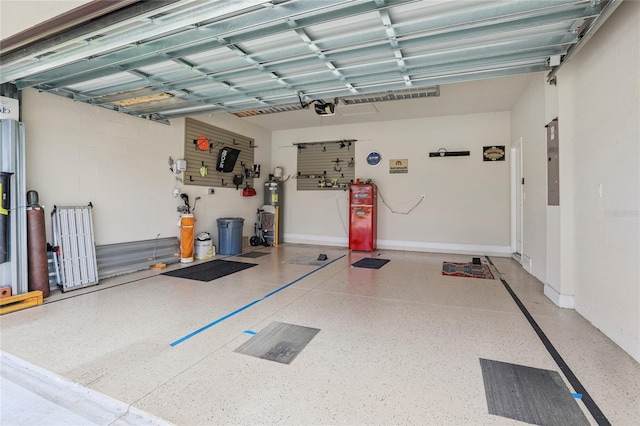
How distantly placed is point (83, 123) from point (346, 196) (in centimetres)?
571

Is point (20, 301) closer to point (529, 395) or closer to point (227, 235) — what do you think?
point (227, 235)

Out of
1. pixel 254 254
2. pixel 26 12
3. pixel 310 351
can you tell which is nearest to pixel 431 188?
pixel 254 254

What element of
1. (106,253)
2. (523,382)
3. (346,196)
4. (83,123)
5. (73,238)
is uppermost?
(83,123)

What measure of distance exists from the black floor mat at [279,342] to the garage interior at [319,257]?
0.04 m

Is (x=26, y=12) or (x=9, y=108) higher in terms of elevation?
→ (x=26, y=12)

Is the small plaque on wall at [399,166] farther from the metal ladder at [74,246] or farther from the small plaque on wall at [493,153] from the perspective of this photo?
the metal ladder at [74,246]

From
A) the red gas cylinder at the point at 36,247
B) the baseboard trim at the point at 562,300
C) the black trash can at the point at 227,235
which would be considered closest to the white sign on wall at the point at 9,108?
the red gas cylinder at the point at 36,247

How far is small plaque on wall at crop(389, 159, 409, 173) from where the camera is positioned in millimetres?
7598

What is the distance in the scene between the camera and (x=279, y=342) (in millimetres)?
2559

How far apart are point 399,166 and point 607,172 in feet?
16.7

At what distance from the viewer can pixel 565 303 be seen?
3.40 metres

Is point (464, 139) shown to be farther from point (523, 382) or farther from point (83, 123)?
point (83, 123)

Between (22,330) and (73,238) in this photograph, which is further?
(73,238)

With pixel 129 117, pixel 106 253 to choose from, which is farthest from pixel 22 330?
pixel 129 117
